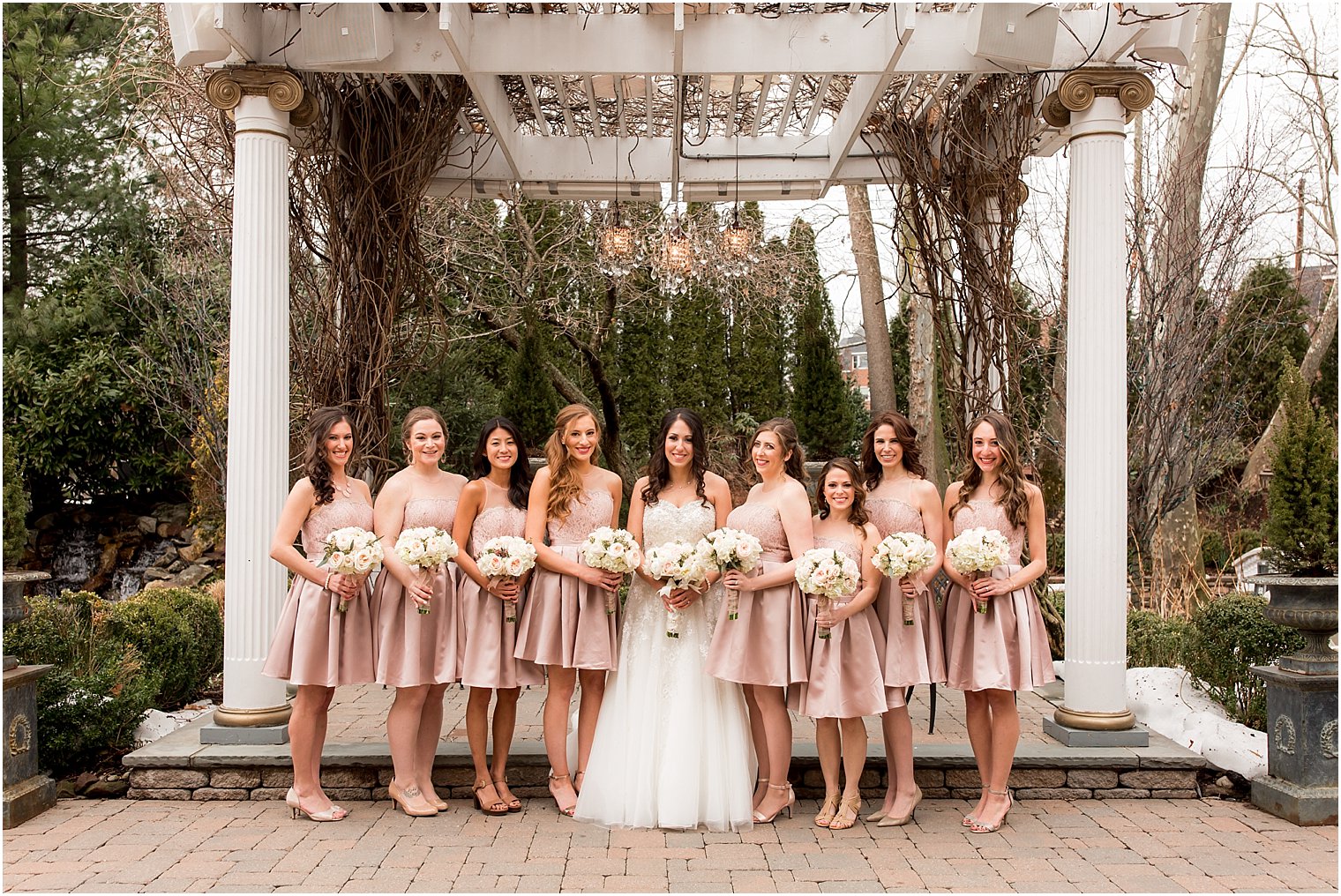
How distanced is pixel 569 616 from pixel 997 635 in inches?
77.2

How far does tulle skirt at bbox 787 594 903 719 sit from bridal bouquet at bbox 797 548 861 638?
0.27 metres

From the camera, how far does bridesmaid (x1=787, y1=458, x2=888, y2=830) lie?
4.60m

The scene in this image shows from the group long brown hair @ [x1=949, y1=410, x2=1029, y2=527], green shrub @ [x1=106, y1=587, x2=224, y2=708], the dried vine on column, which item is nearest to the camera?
long brown hair @ [x1=949, y1=410, x2=1029, y2=527]

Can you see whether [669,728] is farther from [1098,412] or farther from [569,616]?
[1098,412]

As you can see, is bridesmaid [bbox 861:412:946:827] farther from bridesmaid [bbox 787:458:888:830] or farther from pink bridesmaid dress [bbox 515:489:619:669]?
pink bridesmaid dress [bbox 515:489:619:669]

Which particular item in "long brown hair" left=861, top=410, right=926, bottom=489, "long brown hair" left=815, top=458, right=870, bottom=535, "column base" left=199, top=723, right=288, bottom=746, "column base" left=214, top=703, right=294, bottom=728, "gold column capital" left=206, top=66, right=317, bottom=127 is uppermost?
"gold column capital" left=206, top=66, right=317, bottom=127

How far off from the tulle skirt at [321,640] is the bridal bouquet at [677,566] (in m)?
1.38

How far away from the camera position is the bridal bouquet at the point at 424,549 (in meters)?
4.55

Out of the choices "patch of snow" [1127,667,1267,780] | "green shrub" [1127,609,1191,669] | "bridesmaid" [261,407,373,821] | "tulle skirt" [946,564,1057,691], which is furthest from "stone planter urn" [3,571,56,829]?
"green shrub" [1127,609,1191,669]

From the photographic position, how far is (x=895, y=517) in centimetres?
486

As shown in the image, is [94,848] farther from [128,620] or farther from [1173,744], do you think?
[1173,744]

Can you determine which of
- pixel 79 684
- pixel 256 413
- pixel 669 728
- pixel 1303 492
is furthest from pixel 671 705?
pixel 1303 492

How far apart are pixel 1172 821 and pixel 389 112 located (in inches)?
234

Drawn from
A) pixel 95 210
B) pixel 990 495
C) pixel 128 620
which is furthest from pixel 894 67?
pixel 95 210
